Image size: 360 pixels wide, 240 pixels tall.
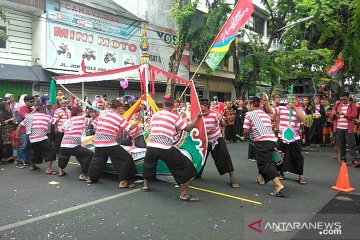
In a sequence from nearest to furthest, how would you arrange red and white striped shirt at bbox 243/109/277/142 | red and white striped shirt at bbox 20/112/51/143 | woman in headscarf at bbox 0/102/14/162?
red and white striped shirt at bbox 243/109/277/142 < red and white striped shirt at bbox 20/112/51/143 < woman in headscarf at bbox 0/102/14/162

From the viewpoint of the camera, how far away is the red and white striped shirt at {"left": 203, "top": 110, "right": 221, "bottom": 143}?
6.79 metres

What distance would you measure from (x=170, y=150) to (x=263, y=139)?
1812mm

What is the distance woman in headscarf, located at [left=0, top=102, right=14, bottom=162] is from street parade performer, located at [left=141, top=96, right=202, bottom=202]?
205 inches

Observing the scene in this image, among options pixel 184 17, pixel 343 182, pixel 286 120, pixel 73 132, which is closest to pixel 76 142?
pixel 73 132

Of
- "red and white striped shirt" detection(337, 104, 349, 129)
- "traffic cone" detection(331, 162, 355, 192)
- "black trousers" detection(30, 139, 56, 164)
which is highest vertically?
"red and white striped shirt" detection(337, 104, 349, 129)

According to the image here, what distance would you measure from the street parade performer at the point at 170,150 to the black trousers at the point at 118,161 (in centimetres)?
87

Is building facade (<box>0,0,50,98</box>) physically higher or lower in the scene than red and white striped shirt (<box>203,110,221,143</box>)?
higher

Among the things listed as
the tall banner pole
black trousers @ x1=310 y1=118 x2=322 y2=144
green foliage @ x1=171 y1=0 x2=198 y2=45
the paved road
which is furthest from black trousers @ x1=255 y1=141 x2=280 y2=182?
green foliage @ x1=171 y1=0 x2=198 y2=45

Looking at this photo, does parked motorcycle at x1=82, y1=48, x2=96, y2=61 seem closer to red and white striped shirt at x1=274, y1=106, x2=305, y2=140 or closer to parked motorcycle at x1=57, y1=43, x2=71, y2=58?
parked motorcycle at x1=57, y1=43, x2=71, y2=58

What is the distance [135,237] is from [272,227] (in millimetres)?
1826

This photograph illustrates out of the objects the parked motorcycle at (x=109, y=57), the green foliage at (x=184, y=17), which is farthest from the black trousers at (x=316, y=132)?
the parked motorcycle at (x=109, y=57)

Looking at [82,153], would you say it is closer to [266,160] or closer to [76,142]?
[76,142]

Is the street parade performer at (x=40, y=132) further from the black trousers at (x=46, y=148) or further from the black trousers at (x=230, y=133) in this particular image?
the black trousers at (x=230, y=133)

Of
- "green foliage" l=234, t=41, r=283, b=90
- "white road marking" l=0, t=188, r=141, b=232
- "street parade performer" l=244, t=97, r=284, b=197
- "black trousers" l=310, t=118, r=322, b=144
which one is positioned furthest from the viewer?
"green foliage" l=234, t=41, r=283, b=90
